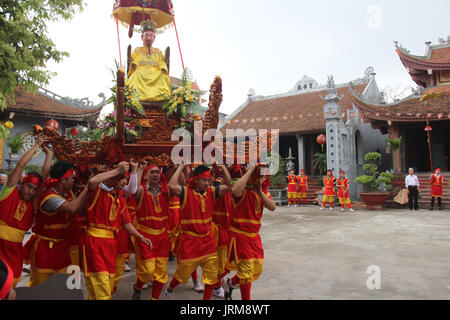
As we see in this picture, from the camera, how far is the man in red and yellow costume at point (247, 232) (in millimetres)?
3445

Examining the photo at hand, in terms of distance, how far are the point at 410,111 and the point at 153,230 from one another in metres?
16.7

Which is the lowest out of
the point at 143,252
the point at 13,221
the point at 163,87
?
the point at 143,252

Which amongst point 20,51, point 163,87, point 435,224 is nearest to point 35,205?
point 163,87

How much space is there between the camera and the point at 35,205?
339 cm

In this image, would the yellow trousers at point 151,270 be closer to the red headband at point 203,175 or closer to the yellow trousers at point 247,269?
the yellow trousers at point 247,269

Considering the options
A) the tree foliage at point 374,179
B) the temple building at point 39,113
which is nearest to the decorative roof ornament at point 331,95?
the tree foliage at point 374,179

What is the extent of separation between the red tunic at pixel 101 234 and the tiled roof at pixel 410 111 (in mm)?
16004

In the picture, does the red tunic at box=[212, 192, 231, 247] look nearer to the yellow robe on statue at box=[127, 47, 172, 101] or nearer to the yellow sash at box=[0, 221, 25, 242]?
the yellow robe on statue at box=[127, 47, 172, 101]

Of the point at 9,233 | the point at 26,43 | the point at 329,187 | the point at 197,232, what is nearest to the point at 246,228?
A: the point at 197,232

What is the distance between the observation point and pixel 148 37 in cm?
598

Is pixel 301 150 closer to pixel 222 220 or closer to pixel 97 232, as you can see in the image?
pixel 222 220
